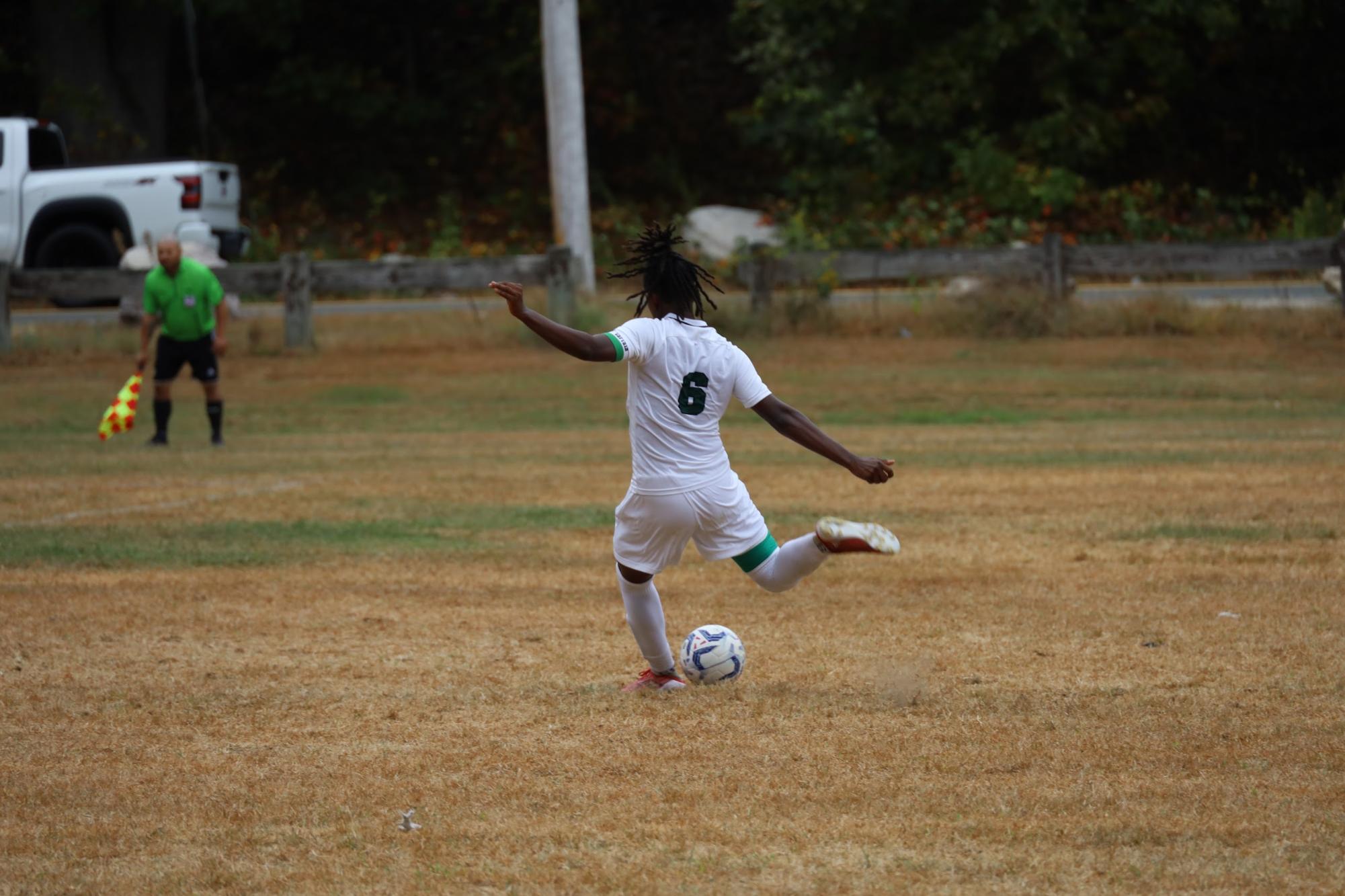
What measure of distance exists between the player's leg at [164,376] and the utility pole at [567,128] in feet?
29.8

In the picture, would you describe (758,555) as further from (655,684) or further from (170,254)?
(170,254)

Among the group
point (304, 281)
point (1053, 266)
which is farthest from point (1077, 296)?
point (304, 281)

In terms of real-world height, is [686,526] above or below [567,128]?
below

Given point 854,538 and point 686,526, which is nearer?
point 854,538

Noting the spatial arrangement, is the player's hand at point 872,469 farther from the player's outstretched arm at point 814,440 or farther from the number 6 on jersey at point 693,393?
the number 6 on jersey at point 693,393

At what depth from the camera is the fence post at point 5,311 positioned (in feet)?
72.6

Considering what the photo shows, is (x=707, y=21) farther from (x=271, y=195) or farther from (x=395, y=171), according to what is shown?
(x=271, y=195)

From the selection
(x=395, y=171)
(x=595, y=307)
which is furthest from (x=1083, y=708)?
(x=395, y=171)

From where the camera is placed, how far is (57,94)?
34.6m

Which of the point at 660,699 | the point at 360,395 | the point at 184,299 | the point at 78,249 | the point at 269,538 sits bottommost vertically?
the point at 360,395

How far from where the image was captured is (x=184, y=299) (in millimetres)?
15234

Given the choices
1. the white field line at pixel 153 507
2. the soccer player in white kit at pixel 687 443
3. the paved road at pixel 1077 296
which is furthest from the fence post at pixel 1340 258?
the soccer player in white kit at pixel 687 443

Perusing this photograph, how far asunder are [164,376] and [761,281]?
962cm

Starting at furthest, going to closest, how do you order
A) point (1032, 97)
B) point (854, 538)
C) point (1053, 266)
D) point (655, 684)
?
point (1032, 97), point (1053, 266), point (655, 684), point (854, 538)
